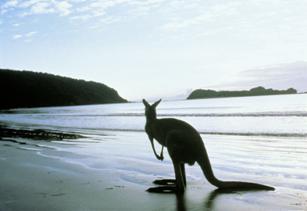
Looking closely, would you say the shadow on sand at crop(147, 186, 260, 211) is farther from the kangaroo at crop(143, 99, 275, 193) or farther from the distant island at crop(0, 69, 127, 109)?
the distant island at crop(0, 69, 127, 109)

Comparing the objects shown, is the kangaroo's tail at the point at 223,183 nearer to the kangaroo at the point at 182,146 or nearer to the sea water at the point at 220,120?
the kangaroo at the point at 182,146

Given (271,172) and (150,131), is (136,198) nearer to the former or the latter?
(150,131)

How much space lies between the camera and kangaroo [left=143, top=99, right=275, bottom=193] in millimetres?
5328

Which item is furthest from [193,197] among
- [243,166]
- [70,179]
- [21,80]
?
[21,80]

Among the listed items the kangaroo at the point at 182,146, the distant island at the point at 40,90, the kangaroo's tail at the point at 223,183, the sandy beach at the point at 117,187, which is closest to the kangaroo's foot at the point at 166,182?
the sandy beach at the point at 117,187

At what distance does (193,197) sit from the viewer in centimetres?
521

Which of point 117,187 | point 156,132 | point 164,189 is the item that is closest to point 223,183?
point 164,189

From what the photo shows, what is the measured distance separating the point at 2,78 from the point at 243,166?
14131cm

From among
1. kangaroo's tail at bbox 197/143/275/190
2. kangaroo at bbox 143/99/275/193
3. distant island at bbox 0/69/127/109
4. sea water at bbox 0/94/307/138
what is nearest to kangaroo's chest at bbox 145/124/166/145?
kangaroo at bbox 143/99/275/193

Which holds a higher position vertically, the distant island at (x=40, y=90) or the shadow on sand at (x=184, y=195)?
the distant island at (x=40, y=90)

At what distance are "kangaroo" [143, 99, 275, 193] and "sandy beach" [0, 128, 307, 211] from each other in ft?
0.52

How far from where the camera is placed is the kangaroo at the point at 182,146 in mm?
5328

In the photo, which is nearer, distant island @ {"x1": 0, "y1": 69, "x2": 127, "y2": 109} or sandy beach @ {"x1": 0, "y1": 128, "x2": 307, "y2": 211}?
sandy beach @ {"x1": 0, "y1": 128, "x2": 307, "y2": 211}

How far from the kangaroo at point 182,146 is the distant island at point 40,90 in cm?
12526
